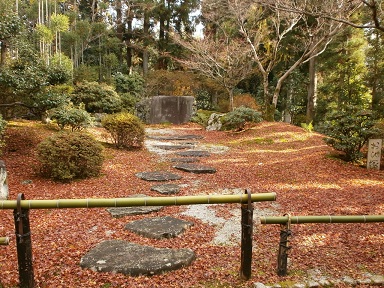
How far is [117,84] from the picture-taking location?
20578mm

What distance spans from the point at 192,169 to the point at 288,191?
244 centimetres

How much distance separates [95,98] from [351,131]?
11157 millimetres

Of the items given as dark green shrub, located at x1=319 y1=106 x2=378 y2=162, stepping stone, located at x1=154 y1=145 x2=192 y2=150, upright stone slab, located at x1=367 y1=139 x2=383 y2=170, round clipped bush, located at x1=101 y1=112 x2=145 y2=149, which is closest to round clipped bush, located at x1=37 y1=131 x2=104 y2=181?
round clipped bush, located at x1=101 y1=112 x2=145 y2=149

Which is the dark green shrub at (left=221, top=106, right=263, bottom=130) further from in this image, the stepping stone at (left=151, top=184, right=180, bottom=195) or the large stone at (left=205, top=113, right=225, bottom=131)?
the stepping stone at (left=151, top=184, right=180, bottom=195)

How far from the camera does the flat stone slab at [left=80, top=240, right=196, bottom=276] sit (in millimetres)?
3074

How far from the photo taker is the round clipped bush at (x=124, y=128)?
918cm

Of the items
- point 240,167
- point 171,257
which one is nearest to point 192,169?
point 240,167

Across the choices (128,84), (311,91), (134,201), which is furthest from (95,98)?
(134,201)

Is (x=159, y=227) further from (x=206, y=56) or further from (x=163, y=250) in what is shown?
(x=206, y=56)

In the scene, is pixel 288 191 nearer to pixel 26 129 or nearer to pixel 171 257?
pixel 171 257

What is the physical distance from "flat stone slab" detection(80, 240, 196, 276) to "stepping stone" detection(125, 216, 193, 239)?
48cm

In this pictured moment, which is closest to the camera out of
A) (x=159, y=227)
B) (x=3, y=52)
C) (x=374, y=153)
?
(x=159, y=227)

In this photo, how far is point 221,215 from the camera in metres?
4.95

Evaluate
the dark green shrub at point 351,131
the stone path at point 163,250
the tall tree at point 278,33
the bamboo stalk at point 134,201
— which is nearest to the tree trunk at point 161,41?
the tall tree at point 278,33
